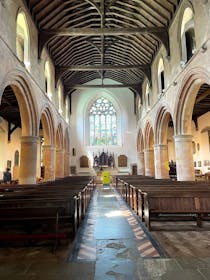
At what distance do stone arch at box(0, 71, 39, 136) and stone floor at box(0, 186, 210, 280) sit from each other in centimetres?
558

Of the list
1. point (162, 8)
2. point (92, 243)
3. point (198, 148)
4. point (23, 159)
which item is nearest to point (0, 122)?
point (23, 159)

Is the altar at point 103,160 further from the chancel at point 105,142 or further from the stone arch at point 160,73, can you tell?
the stone arch at point 160,73

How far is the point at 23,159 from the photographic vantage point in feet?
30.1

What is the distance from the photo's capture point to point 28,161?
9125mm

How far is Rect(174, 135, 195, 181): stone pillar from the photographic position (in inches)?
370

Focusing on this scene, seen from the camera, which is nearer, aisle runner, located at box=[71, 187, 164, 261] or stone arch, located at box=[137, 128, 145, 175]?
aisle runner, located at box=[71, 187, 164, 261]

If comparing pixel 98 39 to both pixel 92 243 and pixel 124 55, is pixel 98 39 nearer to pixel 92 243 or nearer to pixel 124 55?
pixel 124 55

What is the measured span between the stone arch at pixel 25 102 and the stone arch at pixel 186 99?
5.90 metres

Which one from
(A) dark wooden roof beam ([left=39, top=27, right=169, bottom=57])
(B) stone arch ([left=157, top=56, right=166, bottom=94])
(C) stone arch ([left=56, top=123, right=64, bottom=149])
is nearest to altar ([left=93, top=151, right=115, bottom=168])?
(C) stone arch ([left=56, top=123, right=64, bottom=149])

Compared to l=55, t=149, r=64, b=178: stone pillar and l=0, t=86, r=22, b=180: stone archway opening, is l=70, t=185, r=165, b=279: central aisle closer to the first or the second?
l=55, t=149, r=64, b=178: stone pillar

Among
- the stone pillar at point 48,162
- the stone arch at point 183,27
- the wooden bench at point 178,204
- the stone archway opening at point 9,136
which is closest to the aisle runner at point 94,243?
the wooden bench at point 178,204

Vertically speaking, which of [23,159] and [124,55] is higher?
[124,55]

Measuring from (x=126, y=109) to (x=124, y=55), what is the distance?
22.6 ft

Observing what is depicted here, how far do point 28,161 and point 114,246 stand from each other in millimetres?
6379
